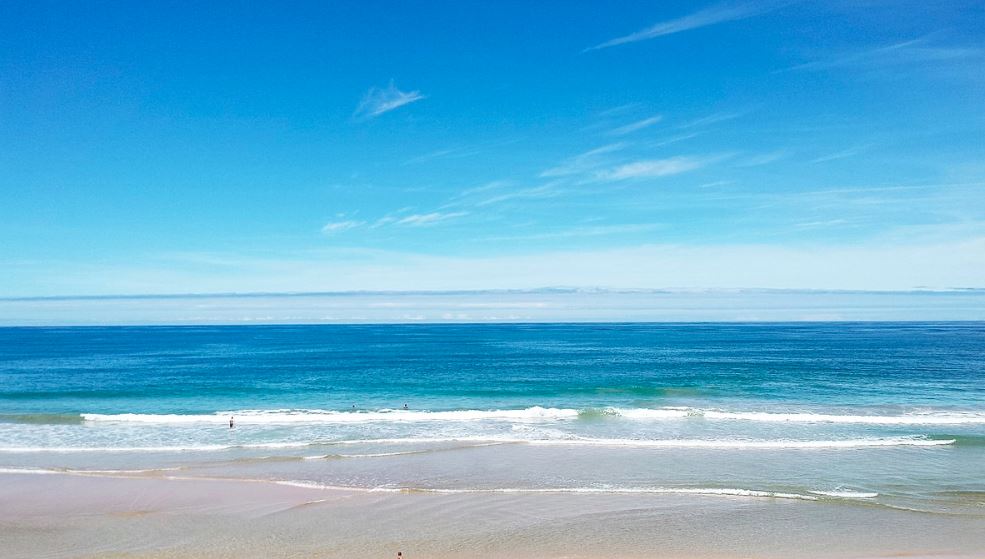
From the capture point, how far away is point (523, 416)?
31750 mm

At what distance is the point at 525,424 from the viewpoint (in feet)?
97.2

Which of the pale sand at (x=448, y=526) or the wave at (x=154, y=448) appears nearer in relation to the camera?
the pale sand at (x=448, y=526)

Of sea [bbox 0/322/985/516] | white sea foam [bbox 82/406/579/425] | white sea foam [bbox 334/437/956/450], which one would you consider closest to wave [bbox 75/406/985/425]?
white sea foam [bbox 82/406/579/425]

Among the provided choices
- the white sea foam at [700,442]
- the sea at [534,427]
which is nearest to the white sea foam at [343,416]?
the sea at [534,427]

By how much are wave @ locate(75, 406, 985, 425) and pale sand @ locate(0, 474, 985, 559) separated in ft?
40.4

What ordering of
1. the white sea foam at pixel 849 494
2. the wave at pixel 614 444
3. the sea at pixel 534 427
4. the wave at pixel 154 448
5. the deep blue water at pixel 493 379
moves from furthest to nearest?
the deep blue water at pixel 493 379 < the wave at pixel 154 448 < the wave at pixel 614 444 < the sea at pixel 534 427 < the white sea foam at pixel 849 494

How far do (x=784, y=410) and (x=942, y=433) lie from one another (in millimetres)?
7386

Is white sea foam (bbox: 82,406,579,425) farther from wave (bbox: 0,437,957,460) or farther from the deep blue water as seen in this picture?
wave (bbox: 0,437,957,460)

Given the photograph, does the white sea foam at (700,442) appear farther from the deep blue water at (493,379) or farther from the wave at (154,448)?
the deep blue water at (493,379)

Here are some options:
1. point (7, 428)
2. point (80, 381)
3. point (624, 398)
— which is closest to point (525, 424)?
point (624, 398)

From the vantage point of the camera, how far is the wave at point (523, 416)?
30.1m

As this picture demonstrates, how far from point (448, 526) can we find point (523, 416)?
1607 cm

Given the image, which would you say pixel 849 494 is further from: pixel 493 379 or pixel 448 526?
pixel 493 379

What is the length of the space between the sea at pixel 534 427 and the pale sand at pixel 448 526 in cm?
108
